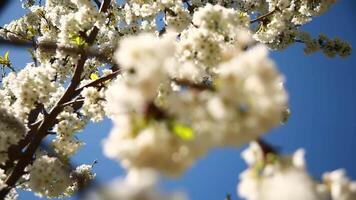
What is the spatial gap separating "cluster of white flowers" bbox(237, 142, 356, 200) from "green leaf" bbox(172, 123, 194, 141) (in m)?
0.56

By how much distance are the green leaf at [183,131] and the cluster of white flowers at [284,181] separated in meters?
0.56

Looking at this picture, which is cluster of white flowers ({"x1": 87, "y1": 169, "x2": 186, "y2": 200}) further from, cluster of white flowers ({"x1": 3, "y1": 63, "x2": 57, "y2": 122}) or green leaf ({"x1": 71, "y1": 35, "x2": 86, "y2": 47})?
green leaf ({"x1": 71, "y1": 35, "x2": 86, "y2": 47})

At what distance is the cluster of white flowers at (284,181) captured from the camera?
2.30 m

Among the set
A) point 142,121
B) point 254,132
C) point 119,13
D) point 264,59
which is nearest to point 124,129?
point 142,121

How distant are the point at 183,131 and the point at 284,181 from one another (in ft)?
2.22

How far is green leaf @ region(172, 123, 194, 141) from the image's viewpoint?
7.87 ft

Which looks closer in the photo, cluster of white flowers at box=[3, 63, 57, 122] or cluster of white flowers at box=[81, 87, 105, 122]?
cluster of white flowers at box=[3, 63, 57, 122]

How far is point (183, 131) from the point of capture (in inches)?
94.5

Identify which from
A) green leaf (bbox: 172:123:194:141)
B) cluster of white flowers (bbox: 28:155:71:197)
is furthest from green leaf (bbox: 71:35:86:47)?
green leaf (bbox: 172:123:194:141)

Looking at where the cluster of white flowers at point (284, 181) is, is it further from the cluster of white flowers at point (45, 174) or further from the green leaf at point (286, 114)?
the green leaf at point (286, 114)

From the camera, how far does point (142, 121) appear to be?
2463 millimetres

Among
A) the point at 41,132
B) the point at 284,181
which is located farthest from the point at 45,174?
the point at 284,181

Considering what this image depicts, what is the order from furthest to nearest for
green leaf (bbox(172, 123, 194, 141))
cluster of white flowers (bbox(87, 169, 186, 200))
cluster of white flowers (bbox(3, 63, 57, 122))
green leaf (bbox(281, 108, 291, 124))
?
green leaf (bbox(281, 108, 291, 124)) < cluster of white flowers (bbox(3, 63, 57, 122)) < green leaf (bbox(172, 123, 194, 141)) < cluster of white flowers (bbox(87, 169, 186, 200))

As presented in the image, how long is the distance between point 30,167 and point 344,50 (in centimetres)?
900
